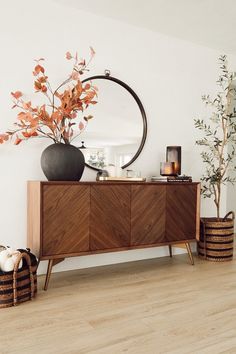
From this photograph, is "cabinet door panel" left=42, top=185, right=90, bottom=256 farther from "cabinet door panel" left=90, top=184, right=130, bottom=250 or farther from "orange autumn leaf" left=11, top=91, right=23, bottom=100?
"orange autumn leaf" left=11, top=91, right=23, bottom=100

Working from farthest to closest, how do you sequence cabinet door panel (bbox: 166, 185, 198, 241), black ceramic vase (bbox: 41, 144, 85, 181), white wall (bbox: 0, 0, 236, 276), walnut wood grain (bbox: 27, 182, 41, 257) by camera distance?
1. cabinet door panel (bbox: 166, 185, 198, 241)
2. white wall (bbox: 0, 0, 236, 276)
3. black ceramic vase (bbox: 41, 144, 85, 181)
4. walnut wood grain (bbox: 27, 182, 41, 257)

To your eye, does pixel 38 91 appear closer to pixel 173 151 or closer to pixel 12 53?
pixel 12 53

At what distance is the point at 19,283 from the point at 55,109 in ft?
4.56

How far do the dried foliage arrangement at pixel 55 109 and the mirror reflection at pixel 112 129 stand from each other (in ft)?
0.40

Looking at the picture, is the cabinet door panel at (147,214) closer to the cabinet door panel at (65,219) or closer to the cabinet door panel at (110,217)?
the cabinet door panel at (110,217)

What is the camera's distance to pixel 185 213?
292cm

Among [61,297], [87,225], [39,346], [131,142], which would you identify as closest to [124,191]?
[87,225]

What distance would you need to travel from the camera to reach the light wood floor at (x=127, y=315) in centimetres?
156

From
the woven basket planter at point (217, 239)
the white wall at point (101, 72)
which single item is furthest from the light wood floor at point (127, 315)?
the white wall at point (101, 72)

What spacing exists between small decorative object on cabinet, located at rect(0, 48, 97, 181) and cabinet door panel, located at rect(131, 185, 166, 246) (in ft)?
1.78

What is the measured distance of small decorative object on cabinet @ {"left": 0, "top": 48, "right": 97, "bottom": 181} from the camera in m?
2.37

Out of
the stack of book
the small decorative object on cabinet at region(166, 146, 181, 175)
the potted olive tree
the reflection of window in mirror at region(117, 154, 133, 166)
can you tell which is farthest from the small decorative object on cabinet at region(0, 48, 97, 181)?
the potted olive tree

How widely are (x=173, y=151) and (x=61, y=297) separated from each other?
5.61 ft

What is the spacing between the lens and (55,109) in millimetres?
2658
